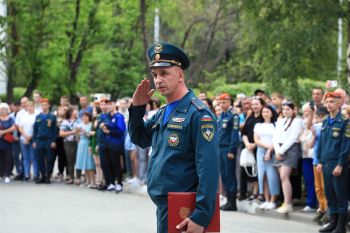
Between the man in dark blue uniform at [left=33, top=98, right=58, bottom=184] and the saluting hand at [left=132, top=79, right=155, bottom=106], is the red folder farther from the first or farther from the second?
the man in dark blue uniform at [left=33, top=98, right=58, bottom=184]

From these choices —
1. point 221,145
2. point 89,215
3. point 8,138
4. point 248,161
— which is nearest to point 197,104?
point 89,215

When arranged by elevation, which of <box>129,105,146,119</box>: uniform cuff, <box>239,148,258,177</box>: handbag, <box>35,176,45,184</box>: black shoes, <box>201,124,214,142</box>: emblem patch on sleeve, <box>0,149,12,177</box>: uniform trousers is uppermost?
<box>129,105,146,119</box>: uniform cuff

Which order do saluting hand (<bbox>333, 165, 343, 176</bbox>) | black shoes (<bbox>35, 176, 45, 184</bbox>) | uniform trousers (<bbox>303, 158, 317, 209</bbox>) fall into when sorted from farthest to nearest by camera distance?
black shoes (<bbox>35, 176, 45, 184</bbox>) → uniform trousers (<bbox>303, 158, 317, 209</bbox>) → saluting hand (<bbox>333, 165, 343, 176</bbox>)

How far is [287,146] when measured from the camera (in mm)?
12523

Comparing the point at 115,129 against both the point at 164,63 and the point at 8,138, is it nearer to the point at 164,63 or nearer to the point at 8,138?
the point at 8,138

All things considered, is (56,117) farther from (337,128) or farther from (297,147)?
(337,128)

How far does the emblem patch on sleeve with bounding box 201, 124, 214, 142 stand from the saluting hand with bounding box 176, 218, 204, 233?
0.59m

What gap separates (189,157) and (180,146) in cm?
10

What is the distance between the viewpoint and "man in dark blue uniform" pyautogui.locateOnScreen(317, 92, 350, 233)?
1066 centimetres

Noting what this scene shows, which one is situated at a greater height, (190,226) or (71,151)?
(190,226)

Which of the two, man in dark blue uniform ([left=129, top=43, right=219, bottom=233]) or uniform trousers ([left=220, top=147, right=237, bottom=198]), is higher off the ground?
man in dark blue uniform ([left=129, top=43, right=219, bottom=233])

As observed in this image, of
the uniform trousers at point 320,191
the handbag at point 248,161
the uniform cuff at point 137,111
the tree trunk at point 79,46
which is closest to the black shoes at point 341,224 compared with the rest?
the uniform trousers at point 320,191

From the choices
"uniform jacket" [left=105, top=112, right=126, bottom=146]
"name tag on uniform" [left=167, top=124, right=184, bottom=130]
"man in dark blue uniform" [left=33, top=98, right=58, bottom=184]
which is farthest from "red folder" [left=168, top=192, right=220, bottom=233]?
"man in dark blue uniform" [left=33, top=98, right=58, bottom=184]

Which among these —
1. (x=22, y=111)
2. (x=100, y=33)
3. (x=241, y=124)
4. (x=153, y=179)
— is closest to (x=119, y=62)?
(x=100, y=33)
